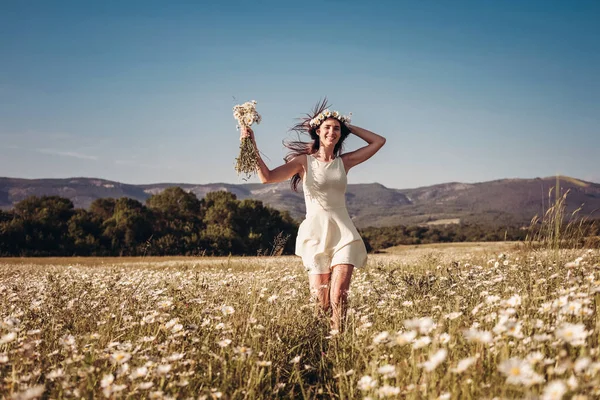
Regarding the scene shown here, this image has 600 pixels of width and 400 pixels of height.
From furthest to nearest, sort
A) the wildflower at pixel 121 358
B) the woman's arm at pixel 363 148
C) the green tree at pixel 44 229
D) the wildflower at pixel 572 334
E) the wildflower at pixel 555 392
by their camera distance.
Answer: the green tree at pixel 44 229 < the woman's arm at pixel 363 148 < the wildflower at pixel 121 358 < the wildflower at pixel 572 334 < the wildflower at pixel 555 392

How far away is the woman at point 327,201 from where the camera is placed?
5.79 m

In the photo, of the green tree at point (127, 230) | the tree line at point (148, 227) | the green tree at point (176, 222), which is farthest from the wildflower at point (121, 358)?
the green tree at point (127, 230)

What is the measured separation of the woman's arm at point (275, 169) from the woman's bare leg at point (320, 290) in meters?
1.38

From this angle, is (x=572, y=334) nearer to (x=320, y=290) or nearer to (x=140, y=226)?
(x=320, y=290)

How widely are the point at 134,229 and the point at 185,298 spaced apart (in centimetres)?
5243

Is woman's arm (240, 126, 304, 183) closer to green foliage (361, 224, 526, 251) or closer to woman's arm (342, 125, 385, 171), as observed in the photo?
woman's arm (342, 125, 385, 171)

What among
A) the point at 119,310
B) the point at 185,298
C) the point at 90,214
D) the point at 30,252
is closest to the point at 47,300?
the point at 119,310

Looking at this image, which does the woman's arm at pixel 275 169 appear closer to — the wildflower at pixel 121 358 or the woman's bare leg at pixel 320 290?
the woman's bare leg at pixel 320 290

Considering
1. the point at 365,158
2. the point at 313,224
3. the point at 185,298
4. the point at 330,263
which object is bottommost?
the point at 185,298

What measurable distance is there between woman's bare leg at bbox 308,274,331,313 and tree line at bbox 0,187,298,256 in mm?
43348

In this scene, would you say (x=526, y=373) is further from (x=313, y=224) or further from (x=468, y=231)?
(x=468, y=231)

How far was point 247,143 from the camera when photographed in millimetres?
5918

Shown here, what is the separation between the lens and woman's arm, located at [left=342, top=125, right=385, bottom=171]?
21.5 ft

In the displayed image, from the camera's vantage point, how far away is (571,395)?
226 centimetres
